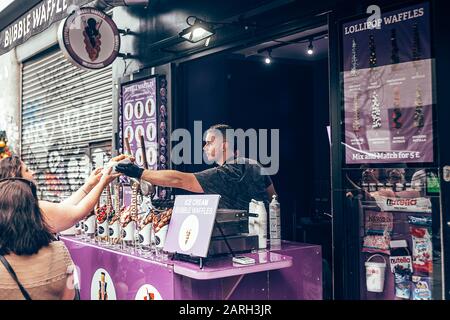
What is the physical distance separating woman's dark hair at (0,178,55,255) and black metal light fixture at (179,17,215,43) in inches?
77.7

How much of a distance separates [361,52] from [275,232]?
54.0 inches

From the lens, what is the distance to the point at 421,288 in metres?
3.05

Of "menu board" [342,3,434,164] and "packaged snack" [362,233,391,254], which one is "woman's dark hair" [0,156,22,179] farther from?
"packaged snack" [362,233,391,254]

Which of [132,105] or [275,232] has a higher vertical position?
[132,105]

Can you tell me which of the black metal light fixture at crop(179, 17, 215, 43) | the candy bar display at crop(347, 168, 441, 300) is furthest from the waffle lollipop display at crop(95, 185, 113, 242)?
the candy bar display at crop(347, 168, 441, 300)

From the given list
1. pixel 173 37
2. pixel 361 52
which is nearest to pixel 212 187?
pixel 173 37

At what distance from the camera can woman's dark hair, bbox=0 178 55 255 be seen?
286 centimetres

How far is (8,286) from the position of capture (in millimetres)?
2789

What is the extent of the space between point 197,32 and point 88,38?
3.64 ft

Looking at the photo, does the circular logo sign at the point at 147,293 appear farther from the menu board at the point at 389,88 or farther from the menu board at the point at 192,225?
the menu board at the point at 389,88

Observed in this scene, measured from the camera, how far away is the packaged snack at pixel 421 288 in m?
3.00

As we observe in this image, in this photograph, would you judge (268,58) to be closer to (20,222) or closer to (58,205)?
(58,205)

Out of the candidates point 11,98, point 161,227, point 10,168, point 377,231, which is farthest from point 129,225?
point 11,98
